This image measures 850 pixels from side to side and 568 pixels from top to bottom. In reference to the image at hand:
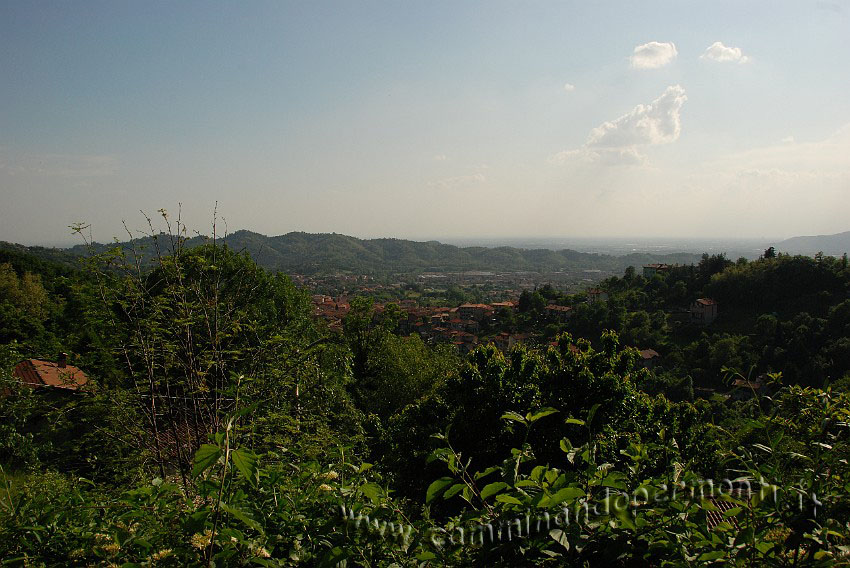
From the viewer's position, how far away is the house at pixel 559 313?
1674 inches

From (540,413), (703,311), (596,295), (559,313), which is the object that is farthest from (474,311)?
(540,413)

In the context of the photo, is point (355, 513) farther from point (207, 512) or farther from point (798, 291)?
point (798, 291)

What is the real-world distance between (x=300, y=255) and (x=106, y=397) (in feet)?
472

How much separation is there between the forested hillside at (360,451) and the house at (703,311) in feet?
95.0

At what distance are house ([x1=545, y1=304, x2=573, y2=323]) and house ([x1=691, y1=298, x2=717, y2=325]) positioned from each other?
31.2 ft

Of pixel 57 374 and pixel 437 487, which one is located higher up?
pixel 437 487

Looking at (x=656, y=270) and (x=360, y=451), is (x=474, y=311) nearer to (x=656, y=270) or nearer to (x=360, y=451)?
(x=656, y=270)

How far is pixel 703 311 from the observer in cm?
3575

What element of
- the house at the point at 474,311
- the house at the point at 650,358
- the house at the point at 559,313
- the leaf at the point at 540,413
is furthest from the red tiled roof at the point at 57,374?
the house at the point at 474,311

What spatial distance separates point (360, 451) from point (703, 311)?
35.8m

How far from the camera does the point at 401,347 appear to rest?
1485 centimetres

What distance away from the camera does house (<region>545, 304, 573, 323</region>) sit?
42531 mm

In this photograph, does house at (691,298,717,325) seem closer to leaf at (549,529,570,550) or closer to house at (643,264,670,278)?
house at (643,264,670,278)

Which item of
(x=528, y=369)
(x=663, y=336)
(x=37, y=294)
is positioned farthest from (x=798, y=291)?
(x=37, y=294)
